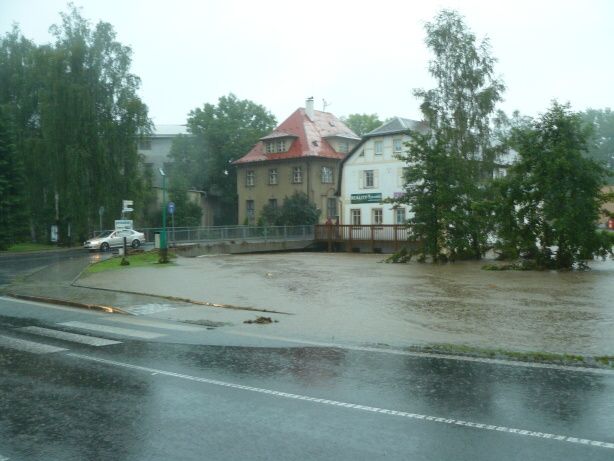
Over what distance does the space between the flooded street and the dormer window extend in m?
34.4

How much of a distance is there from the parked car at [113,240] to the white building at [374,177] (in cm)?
1815

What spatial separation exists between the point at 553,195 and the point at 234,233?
25.7 meters

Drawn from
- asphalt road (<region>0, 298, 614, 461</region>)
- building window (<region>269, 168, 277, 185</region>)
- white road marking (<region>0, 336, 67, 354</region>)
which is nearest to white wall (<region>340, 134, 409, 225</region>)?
building window (<region>269, 168, 277, 185</region>)

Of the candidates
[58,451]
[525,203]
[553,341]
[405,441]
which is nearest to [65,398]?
[58,451]

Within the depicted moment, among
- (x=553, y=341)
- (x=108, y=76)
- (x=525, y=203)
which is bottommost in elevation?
(x=553, y=341)

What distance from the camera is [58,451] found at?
196 inches

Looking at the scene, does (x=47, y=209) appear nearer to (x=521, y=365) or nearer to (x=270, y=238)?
(x=270, y=238)

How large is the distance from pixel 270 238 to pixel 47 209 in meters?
19.1

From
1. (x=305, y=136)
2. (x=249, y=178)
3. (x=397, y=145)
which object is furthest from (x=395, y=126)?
(x=249, y=178)

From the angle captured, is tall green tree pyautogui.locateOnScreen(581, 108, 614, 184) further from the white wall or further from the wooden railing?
the wooden railing

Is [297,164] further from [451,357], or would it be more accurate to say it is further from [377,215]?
[451,357]

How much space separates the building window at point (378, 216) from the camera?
50.6m

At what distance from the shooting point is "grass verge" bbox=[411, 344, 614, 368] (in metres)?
8.09

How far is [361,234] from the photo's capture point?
43.1m
